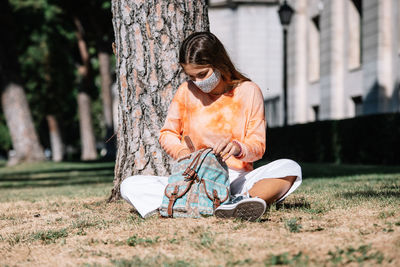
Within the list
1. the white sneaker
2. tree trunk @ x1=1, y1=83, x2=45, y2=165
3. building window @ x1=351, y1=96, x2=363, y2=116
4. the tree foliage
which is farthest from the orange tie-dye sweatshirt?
tree trunk @ x1=1, y1=83, x2=45, y2=165

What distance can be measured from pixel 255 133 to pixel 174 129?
0.76 metres

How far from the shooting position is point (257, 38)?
32.2 m

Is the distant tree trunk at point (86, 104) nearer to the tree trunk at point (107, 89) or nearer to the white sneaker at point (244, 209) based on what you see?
the tree trunk at point (107, 89)

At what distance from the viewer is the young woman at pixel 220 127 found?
450 cm

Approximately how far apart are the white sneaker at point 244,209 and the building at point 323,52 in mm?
14667

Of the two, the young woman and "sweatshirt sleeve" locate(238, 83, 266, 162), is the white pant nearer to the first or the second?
the young woman

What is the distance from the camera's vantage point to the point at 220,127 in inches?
188

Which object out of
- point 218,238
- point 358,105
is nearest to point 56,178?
point 218,238

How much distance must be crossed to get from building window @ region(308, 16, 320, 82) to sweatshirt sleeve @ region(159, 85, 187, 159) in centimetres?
2075

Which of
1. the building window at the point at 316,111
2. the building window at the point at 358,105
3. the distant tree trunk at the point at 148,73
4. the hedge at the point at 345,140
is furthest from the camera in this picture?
the building window at the point at 316,111

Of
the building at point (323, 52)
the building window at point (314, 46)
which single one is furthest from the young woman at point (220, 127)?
the building window at point (314, 46)

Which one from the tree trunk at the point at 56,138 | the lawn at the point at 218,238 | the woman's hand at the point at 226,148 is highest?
the woman's hand at the point at 226,148

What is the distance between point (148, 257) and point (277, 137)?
17816mm

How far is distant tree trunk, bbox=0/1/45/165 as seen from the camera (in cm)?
2464
